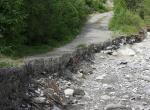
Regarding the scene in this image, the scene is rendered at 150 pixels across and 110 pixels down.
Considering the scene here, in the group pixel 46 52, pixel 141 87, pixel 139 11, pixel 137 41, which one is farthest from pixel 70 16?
pixel 139 11

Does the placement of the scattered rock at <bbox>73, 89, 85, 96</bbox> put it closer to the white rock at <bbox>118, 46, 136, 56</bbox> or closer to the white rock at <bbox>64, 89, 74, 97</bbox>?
the white rock at <bbox>64, 89, 74, 97</bbox>

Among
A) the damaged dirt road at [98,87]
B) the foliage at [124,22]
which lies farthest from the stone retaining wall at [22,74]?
the foliage at [124,22]

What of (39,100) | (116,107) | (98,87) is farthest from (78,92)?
(39,100)

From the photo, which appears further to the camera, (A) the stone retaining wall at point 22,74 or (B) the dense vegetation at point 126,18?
(B) the dense vegetation at point 126,18

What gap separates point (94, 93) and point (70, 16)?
714 inches

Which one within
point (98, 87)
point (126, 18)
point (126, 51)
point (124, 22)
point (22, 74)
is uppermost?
point (22, 74)

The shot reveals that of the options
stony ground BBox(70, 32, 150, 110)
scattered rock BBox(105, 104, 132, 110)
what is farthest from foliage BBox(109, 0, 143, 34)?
scattered rock BBox(105, 104, 132, 110)

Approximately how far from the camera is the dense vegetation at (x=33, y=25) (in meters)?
25.1

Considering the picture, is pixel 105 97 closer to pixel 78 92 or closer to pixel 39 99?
pixel 78 92

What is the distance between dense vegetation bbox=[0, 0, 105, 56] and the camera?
25.1m

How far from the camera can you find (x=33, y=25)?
29484 mm

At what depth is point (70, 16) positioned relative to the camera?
38.5 metres

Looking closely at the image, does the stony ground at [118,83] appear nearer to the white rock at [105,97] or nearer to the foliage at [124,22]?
the white rock at [105,97]

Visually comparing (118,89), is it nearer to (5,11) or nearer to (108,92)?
(108,92)
